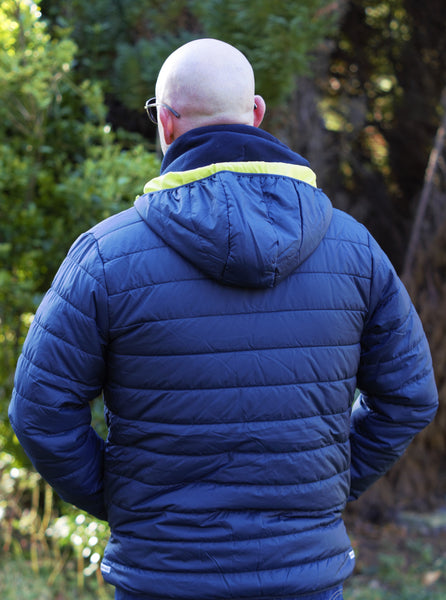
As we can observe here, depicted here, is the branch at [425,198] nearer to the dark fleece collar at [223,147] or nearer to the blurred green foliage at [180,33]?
the blurred green foliage at [180,33]

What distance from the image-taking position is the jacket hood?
53.9 inches

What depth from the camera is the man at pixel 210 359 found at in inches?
55.9

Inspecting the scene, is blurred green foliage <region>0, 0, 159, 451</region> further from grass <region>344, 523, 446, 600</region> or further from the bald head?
grass <region>344, 523, 446, 600</region>

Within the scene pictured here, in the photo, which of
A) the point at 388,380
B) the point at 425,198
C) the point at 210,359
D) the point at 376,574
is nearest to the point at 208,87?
the point at 210,359

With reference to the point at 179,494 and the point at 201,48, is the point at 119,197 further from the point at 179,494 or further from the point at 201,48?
the point at 179,494

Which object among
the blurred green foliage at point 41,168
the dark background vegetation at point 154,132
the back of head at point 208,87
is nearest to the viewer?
the back of head at point 208,87

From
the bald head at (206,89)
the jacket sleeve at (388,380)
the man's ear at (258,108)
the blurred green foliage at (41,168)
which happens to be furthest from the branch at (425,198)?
the bald head at (206,89)

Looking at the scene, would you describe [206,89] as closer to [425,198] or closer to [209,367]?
[209,367]

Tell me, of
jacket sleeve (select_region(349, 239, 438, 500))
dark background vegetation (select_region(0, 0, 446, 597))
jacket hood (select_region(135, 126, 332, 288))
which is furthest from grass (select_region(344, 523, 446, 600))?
jacket hood (select_region(135, 126, 332, 288))

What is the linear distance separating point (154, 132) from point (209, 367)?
2.85m

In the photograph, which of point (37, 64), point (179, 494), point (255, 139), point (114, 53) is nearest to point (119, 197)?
point (37, 64)

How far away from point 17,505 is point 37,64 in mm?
2632

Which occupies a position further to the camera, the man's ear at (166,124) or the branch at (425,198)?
the branch at (425,198)

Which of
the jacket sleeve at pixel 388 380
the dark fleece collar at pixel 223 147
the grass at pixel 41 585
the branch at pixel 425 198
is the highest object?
the dark fleece collar at pixel 223 147
